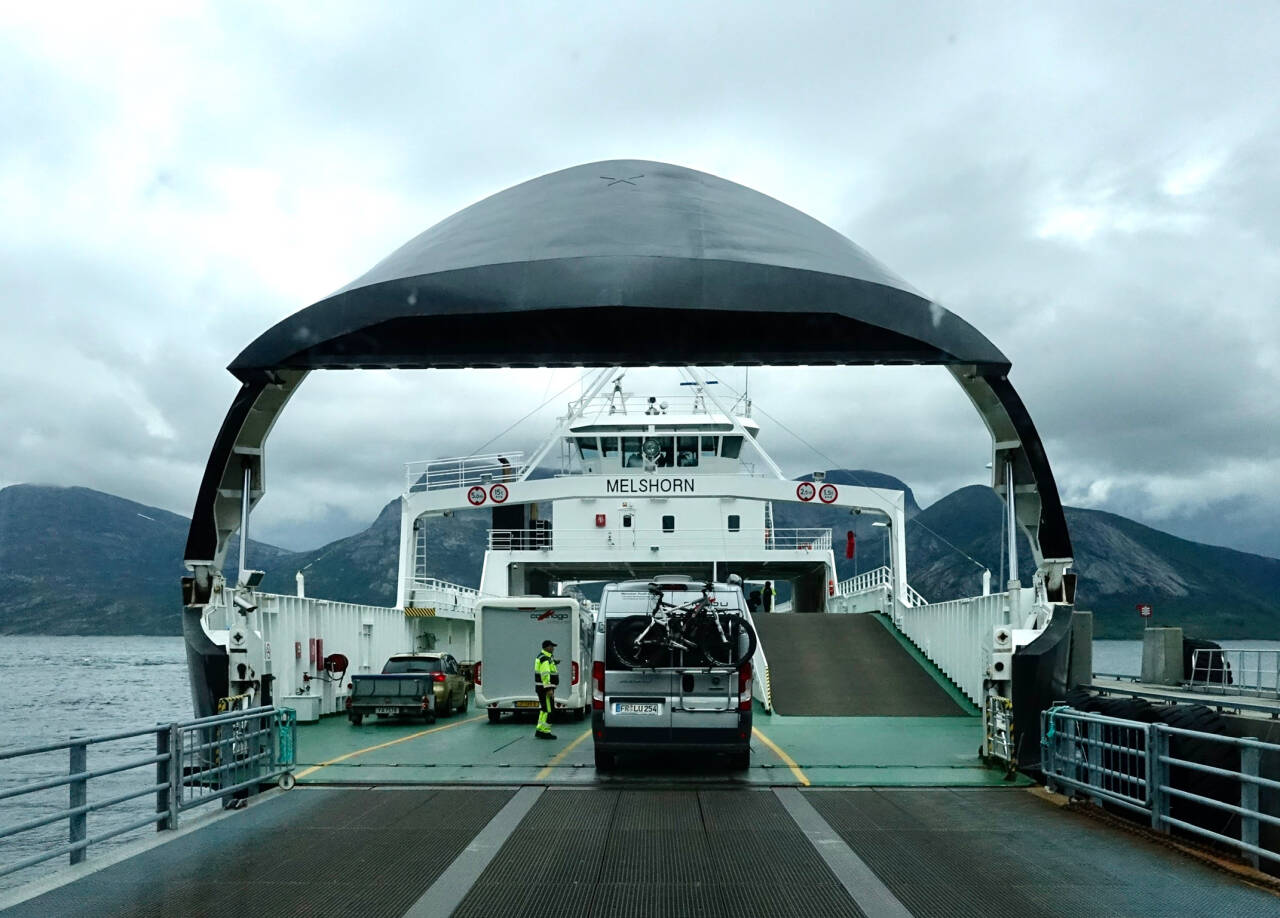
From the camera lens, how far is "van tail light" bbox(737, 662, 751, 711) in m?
14.3

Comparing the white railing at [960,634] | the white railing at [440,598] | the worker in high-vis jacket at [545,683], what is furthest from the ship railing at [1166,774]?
the white railing at [440,598]

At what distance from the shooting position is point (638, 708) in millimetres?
14367

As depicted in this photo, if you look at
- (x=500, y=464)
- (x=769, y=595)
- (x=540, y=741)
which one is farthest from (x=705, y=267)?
(x=769, y=595)

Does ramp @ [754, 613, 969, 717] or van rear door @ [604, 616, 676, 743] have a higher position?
van rear door @ [604, 616, 676, 743]

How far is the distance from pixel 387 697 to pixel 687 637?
33.9 feet

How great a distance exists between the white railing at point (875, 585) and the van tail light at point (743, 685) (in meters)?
18.1

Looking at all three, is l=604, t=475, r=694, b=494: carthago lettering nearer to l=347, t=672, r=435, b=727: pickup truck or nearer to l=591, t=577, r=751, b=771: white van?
l=347, t=672, r=435, b=727: pickup truck

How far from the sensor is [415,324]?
13.3 m

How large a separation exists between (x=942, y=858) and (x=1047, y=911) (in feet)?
5.90

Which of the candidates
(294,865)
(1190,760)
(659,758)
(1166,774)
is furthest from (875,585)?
(294,865)

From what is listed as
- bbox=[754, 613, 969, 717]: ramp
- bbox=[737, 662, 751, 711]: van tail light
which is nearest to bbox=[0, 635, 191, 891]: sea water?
bbox=[737, 662, 751, 711]: van tail light

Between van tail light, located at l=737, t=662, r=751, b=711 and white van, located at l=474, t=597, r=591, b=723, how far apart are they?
9245 mm

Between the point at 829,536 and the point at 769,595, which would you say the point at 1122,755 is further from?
the point at 769,595

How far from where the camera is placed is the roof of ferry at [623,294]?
11.8 metres
